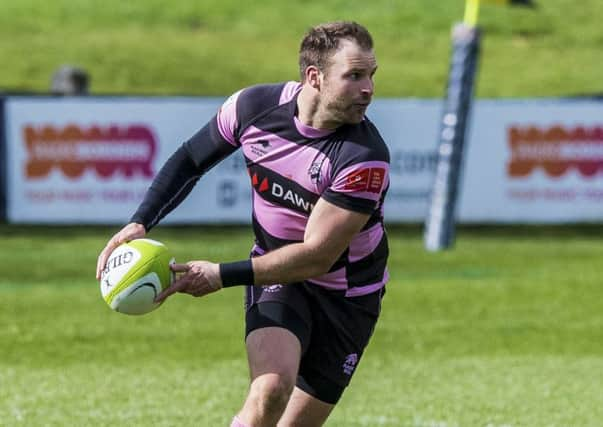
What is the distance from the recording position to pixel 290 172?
683 cm

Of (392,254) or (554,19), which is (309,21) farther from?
(392,254)

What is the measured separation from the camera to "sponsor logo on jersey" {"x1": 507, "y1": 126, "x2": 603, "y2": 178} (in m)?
21.7

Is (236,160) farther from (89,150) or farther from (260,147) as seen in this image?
(260,147)

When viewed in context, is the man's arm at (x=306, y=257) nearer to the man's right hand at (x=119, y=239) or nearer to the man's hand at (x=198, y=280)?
the man's hand at (x=198, y=280)

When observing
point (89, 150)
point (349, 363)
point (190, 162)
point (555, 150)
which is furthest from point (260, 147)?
point (555, 150)

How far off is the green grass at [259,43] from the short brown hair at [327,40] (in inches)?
1019

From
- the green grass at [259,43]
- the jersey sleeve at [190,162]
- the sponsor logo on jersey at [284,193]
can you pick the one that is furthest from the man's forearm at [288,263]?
the green grass at [259,43]

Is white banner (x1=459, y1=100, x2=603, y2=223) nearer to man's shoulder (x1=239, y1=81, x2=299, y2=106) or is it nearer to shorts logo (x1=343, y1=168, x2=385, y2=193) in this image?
man's shoulder (x1=239, y1=81, x2=299, y2=106)

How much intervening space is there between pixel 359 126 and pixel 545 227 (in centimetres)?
1681

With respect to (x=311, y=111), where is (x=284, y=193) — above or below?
below

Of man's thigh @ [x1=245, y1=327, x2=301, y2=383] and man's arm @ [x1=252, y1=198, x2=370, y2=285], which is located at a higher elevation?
man's arm @ [x1=252, y1=198, x2=370, y2=285]

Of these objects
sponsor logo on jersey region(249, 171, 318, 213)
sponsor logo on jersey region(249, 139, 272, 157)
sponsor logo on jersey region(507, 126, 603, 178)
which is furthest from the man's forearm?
sponsor logo on jersey region(507, 126, 603, 178)

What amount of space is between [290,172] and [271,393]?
3.74 ft

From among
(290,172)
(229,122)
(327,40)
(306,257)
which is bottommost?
(306,257)
